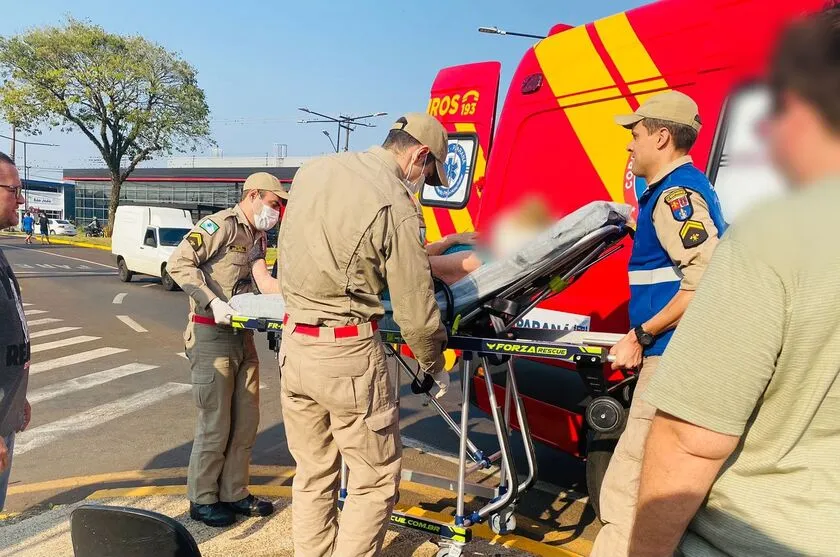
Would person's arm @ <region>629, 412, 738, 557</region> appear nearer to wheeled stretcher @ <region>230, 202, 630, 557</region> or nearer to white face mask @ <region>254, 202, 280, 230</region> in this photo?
wheeled stretcher @ <region>230, 202, 630, 557</region>

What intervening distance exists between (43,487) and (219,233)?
2.03 m

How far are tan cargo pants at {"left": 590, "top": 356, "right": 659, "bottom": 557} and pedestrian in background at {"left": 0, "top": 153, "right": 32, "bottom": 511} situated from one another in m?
2.14

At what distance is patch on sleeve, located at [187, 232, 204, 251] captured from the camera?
3355mm

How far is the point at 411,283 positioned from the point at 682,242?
96 cm

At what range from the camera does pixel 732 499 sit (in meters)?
1.04

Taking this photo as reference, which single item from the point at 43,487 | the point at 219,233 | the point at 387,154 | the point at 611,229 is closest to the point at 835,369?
the point at 611,229

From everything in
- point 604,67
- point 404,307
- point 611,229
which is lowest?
point 404,307

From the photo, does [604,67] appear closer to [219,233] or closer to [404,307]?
[404,307]

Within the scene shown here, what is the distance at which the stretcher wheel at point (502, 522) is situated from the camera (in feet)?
9.70

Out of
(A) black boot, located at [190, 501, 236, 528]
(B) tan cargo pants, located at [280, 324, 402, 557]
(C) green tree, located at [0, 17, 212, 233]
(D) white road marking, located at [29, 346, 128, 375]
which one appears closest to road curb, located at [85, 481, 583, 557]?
(A) black boot, located at [190, 501, 236, 528]

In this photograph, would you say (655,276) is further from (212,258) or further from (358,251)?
(212,258)

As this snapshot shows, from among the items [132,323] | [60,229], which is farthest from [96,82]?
[132,323]

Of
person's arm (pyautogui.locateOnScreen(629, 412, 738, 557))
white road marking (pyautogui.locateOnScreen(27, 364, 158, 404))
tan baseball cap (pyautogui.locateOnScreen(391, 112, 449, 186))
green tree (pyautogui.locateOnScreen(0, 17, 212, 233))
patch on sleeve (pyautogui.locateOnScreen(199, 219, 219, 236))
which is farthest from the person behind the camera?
green tree (pyautogui.locateOnScreen(0, 17, 212, 233))

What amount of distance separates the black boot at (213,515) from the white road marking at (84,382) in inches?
124
